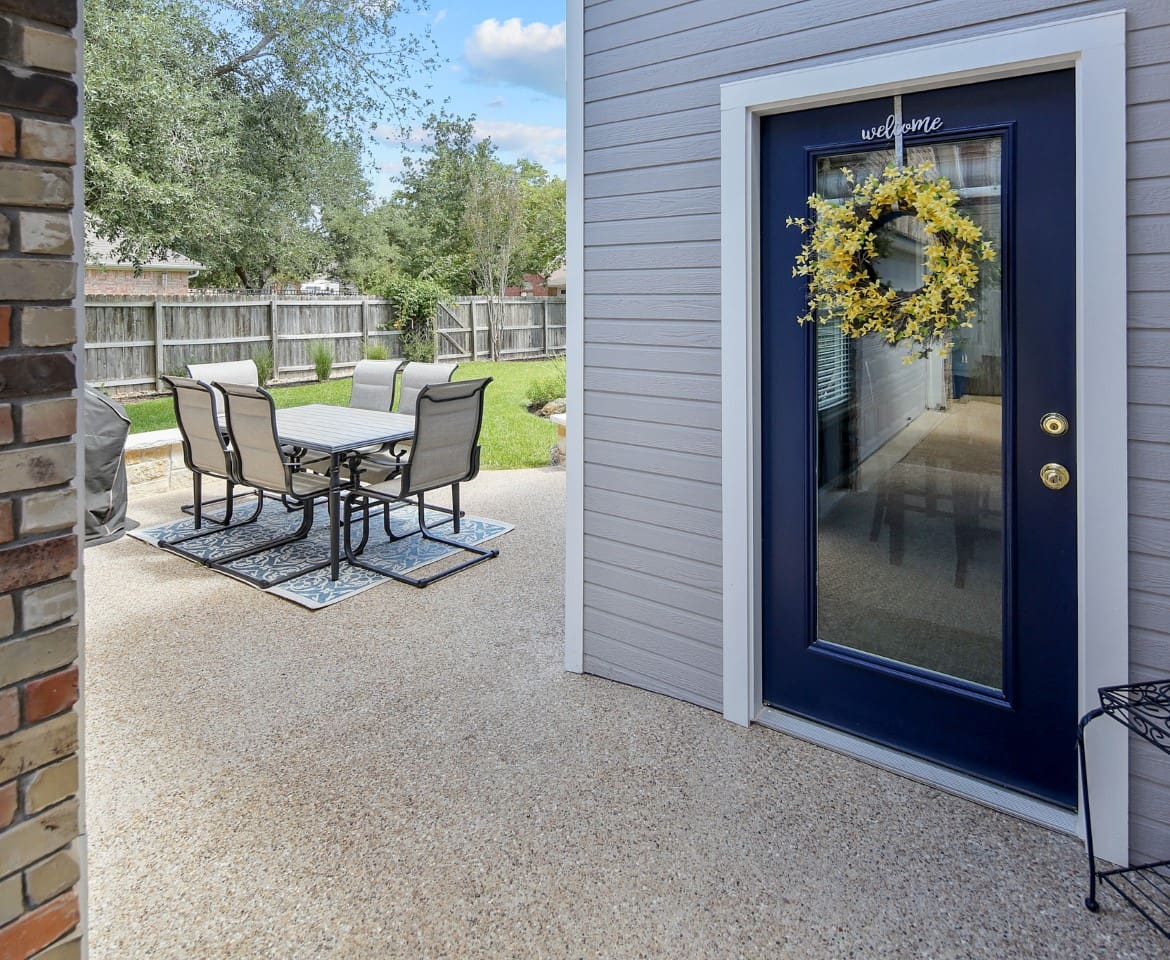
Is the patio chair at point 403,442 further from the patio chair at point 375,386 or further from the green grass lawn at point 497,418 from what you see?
the green grass lawn at point 497,418

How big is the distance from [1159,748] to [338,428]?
4029mm

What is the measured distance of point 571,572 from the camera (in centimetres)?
303

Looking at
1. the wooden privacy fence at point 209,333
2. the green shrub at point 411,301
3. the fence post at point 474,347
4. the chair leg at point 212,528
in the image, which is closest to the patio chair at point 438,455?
the chair leg at point 212,528

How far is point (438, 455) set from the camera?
14.1 feet

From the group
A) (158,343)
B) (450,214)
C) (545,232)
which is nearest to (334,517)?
(158,343)

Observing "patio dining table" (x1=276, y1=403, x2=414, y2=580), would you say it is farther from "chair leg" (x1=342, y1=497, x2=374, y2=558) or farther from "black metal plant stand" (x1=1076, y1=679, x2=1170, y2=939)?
"black metal plant stand" (x1=1076, y1=679, x2=1170, y2=939)

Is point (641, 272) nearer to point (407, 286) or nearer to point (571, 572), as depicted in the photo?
point (571, 572)

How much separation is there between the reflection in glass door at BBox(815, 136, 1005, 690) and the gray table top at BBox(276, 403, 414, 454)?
2569 mm

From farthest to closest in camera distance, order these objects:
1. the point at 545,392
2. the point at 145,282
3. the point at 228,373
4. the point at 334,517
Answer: the point at 145,282 → the point at 545,392 → the point at 228,373 → the point at 334,517

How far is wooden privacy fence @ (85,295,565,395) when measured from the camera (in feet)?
31.1

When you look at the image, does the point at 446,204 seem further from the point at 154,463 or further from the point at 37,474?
the point at 37,474

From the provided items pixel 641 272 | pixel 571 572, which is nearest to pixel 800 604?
pixel 571 572

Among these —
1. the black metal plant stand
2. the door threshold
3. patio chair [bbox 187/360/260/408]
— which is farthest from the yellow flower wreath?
patio chair [bbox 187/360/260/408]

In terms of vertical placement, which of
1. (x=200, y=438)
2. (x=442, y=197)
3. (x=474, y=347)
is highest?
(x=442, y=197)
